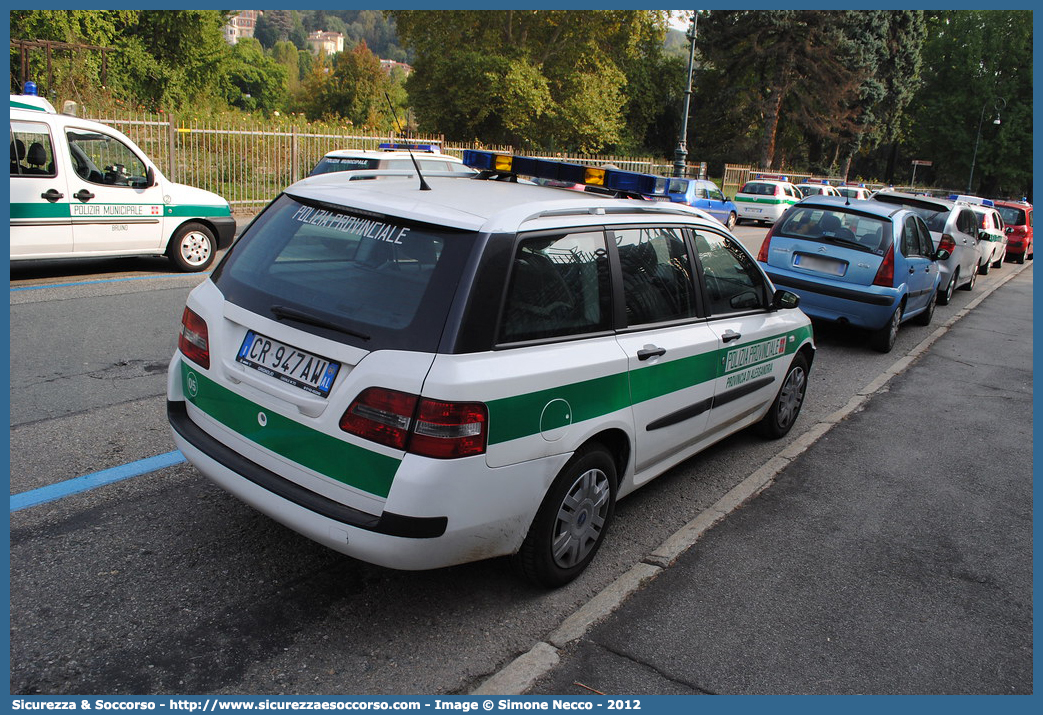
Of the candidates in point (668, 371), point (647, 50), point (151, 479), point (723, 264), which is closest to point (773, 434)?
point (723, 264)

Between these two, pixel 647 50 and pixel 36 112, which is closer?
pixel 36 112

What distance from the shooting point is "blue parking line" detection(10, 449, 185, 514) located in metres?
3.88

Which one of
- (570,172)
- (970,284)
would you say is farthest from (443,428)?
(970,284)

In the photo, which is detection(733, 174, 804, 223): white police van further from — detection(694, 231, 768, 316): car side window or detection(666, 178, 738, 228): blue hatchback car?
detection(694, 231, 768, 316): car side window

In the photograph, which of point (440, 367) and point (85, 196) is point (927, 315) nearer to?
point (440, 367)

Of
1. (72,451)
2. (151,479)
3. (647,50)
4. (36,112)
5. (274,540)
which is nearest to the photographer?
(274,540)

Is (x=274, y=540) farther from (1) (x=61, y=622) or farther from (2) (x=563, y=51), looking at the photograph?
(2) (x=563, y=51)

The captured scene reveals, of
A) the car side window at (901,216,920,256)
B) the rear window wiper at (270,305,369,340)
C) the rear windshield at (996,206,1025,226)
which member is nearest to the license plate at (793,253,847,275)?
the car side window at (901,216,920,256)

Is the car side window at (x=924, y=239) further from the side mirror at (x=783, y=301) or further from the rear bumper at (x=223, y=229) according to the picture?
the rear bumper at (x=223, y=229)

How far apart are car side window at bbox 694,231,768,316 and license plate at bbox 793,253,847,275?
4304mm

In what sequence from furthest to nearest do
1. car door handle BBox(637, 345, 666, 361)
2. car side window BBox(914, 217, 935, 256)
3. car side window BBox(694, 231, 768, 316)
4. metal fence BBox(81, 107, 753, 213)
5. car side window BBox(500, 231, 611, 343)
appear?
1. metal fence BBox(81, 107, 753, 213)
2. car side window BBox(914, 217, 935, 256)
3. car side window BBox(694, 231, 768, 316)
4. car door handle BBox(637, 345, 666, 361)
5. car side window BBox(500, 231, 611, 343)

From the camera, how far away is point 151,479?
13.8ft

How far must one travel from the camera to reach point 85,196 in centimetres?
927

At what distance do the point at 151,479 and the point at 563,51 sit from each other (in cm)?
4235
